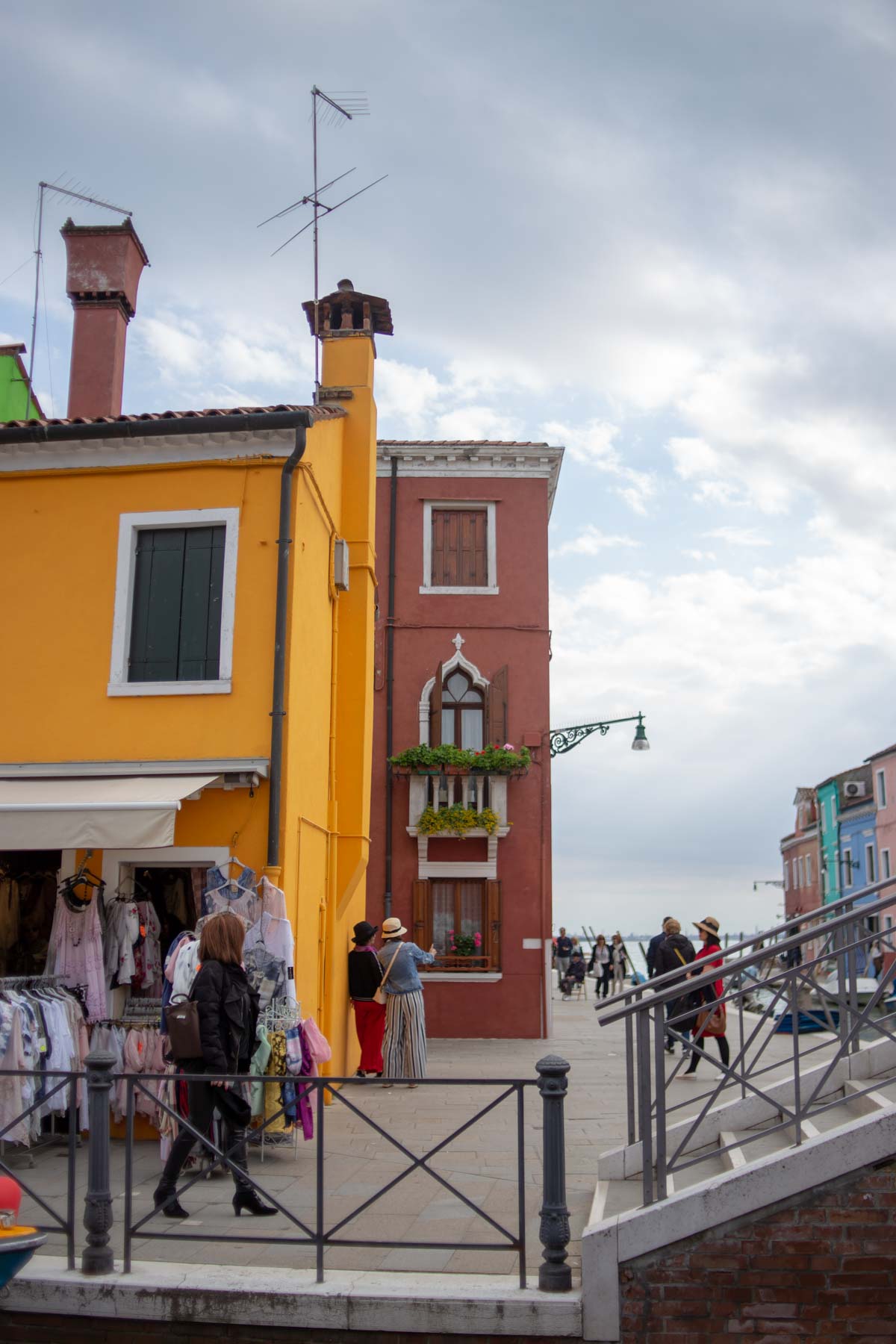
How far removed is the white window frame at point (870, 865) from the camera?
49.5m

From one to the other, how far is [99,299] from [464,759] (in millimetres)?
8977

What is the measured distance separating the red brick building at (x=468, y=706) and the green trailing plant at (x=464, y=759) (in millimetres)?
189

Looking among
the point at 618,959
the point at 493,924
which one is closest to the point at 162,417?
the point at 493,924

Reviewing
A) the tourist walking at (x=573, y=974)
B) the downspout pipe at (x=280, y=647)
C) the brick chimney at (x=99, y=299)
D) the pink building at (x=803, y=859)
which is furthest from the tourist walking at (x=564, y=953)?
the pink building at (x=803, y=859)

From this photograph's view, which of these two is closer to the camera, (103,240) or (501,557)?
(103,240)

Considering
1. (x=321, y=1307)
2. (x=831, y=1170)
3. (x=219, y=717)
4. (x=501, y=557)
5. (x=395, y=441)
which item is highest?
(x=395, y=441)

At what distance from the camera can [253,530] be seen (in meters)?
10.3

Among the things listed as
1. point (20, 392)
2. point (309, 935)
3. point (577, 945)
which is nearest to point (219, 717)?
point (309, 935)

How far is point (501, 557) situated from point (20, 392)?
8101 mm

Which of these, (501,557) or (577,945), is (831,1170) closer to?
(501,557)

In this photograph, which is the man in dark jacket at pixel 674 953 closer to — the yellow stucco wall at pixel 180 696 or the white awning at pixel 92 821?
the yellow stucco wall at pixel 180 696

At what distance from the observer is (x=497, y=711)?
1927 cm

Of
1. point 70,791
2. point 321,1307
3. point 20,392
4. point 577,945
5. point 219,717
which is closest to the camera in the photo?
point 321,1307

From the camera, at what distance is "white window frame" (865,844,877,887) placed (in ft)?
163
